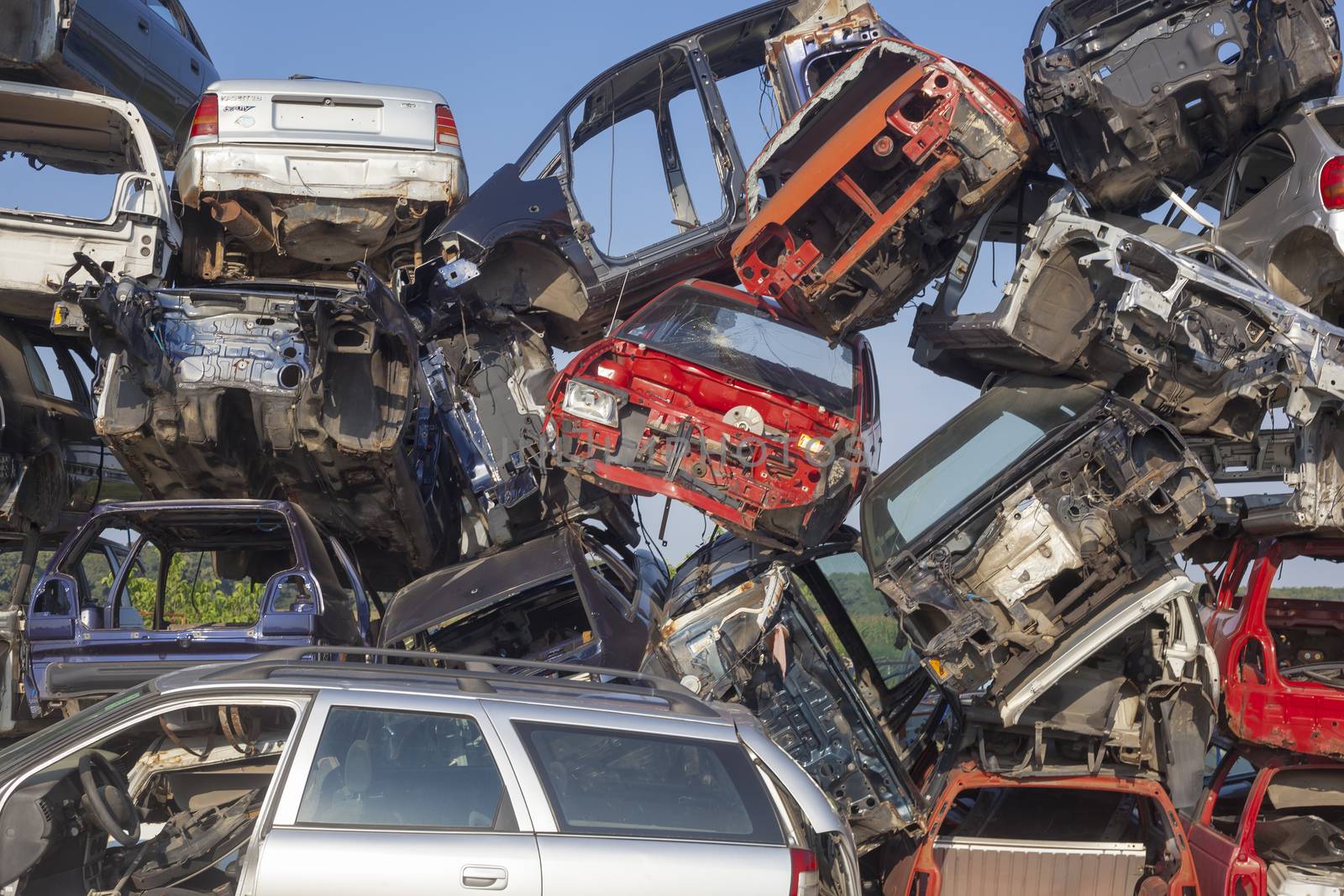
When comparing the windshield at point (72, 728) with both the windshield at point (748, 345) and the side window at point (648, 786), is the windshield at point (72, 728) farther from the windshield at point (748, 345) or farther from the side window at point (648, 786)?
the windshield at point (748, 345)

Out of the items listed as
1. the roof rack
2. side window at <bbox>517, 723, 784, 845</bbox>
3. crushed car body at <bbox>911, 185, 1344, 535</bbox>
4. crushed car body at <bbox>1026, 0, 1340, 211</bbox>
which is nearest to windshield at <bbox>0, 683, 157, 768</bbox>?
the roof rack

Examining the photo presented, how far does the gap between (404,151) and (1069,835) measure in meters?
6.07

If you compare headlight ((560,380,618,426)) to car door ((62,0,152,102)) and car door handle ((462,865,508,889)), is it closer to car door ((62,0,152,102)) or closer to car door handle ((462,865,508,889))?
car door handle ((462,865,508,889))

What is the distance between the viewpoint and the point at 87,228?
788 cm

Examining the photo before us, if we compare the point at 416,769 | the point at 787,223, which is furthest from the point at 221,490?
the point at 416,769

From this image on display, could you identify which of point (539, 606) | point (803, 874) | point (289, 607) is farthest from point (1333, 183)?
point (289, 607)

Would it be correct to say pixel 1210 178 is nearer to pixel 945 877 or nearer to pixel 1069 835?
pixel 1069 835

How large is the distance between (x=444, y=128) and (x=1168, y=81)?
4.74 metres

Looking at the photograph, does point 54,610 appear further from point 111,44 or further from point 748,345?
point 111,44

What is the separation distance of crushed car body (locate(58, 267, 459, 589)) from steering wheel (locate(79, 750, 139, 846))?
3.18 metres

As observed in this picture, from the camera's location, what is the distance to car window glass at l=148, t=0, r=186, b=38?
11.3 m

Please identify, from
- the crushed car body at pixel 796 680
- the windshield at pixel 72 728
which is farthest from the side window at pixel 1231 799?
the windshield at pixel 72 728

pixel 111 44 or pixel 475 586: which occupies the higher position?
pixel 111 44

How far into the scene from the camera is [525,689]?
427 cm
